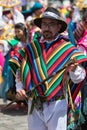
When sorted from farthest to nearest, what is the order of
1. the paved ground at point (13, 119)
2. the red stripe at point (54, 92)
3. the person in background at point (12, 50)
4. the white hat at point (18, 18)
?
the white hat at point (18, 18) → the person in background at point (12, 50) → the paved ground at point (13, 119) → the red stripe at point (54, 92)

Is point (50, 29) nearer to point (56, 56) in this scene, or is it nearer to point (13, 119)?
point (56, 56)

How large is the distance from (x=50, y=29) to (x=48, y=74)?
0.35 meters

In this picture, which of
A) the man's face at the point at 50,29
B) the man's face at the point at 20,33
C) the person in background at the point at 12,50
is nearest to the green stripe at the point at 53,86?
the man's face at the point at 50,29

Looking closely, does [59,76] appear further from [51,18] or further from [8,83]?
[8,83]

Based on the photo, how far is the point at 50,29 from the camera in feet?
11.3

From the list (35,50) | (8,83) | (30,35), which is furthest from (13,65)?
(30,35)

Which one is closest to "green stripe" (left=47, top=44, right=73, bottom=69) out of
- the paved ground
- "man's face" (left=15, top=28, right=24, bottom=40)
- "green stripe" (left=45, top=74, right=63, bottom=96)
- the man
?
the man

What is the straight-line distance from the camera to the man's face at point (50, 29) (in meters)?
3.45

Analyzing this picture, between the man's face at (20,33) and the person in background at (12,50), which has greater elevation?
the man's face at (20,33)

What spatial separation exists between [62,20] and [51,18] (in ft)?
0.29

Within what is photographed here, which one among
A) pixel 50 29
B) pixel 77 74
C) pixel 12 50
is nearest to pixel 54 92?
pixel 77 74

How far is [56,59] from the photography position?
341cm

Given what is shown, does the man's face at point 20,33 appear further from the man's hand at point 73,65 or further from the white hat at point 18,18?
the man's hand at point 73,65

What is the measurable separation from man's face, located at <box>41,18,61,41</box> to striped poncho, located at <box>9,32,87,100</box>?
0.19 ft
